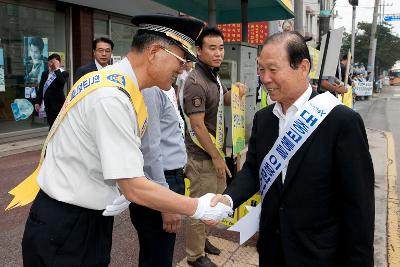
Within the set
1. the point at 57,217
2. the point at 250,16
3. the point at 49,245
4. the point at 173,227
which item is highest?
the point at 250,16

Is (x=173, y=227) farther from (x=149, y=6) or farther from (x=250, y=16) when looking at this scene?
(x=149, y=6)

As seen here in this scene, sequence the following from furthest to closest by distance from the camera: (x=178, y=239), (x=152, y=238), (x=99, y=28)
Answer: (x=99, y=28)
(x=178, y=239)
(x=152, y=238)

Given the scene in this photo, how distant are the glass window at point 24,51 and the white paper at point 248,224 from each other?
278 inches

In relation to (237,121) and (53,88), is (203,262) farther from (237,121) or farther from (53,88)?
(53,88)

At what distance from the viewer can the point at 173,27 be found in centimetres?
184

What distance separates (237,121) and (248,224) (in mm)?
1549

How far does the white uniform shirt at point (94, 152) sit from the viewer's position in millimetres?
1523

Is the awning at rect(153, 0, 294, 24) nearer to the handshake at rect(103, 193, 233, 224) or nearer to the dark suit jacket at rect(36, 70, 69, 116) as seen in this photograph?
the dark suit jacket at rect(36, 70, 69, 116)

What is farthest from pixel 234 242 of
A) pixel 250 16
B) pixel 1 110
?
pixel 1 110

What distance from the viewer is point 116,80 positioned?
1.63 m

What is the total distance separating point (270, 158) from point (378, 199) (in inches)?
165

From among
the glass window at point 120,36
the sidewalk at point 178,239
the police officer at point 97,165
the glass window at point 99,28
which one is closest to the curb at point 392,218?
the sidewalk at point 178,239

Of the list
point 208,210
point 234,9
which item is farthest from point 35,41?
point 208,210

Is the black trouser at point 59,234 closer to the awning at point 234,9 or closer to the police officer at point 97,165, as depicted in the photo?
the police officer at point 97,165
